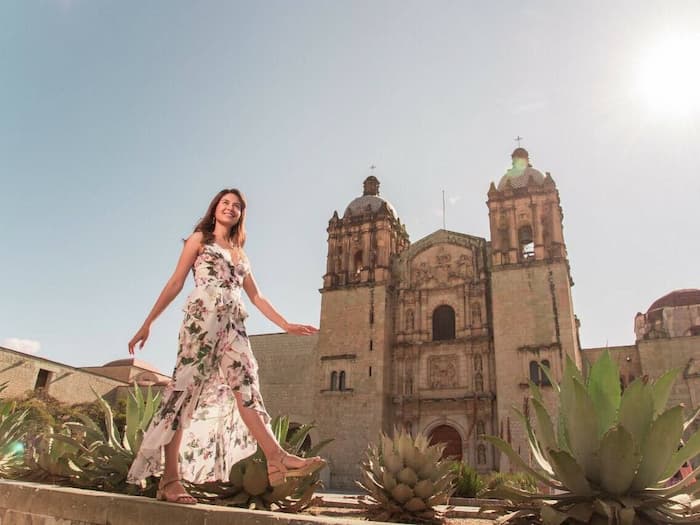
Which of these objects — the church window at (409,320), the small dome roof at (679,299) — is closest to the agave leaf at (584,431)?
the church window at (409,320)

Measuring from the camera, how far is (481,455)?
1852 centimetres

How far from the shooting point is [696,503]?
2.68 meters

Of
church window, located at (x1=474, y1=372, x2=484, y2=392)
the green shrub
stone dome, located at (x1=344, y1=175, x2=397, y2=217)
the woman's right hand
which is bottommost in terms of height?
the green shrub

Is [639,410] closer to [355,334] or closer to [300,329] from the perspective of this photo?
[300,329]

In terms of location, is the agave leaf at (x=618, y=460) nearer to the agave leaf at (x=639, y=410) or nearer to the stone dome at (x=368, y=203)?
the agave leaf at (x=639, y=410)

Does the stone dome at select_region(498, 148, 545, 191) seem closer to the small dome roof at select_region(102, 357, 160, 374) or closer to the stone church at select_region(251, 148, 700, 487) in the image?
the stone church at select_region(251, 148, 700, 487)

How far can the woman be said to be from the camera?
2.77 metres

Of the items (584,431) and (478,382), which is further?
(478,382)

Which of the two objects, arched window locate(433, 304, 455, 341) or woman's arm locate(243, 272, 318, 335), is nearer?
woman's arm locate(243, 272, 318, 335)

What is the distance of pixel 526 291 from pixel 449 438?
20.9 feet

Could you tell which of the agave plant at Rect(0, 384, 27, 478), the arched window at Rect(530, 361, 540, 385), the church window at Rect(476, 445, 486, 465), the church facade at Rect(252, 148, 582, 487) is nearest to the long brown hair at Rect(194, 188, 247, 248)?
the agave plant at Rect(0, 384, 27, 478)

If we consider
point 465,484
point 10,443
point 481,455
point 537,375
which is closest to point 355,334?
point 481,455

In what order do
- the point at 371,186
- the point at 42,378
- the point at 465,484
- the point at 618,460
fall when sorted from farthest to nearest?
the point at 371,186 → the point at 42,378 → the point at 465,484 → the point at 618,460

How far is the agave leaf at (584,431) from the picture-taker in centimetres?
274
